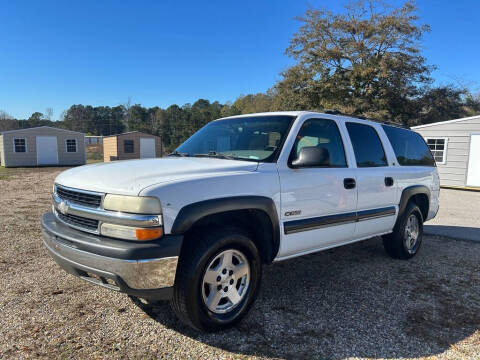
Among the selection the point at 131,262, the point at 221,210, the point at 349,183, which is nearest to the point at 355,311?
the point at 349,183

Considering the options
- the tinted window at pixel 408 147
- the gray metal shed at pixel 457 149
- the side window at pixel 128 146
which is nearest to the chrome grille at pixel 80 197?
the tinted window at pixel 408 147

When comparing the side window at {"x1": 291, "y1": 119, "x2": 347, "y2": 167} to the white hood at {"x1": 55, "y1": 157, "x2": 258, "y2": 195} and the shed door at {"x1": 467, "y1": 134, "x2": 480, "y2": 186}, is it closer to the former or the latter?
the white hood at {"x1": 55, "y1": 157, "x2": 258, "y2": 195}

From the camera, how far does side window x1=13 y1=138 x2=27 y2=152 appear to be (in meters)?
26.3

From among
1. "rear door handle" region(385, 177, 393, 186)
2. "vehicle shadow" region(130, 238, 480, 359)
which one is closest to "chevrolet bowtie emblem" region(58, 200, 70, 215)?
"vehicle shadow" region(130, 238, 480, 359)

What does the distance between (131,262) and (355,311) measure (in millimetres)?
2285

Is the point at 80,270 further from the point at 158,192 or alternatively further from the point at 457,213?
the point at 457,213

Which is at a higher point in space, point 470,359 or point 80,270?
point 80,270

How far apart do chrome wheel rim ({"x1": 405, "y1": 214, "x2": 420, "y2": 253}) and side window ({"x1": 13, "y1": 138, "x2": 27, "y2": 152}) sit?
28.6m

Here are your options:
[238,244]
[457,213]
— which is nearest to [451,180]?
[457,213]

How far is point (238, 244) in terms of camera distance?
3010mm

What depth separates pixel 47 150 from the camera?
2750 cm

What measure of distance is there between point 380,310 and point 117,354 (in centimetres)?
249

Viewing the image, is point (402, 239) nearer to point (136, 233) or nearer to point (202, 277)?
point (202, 277)

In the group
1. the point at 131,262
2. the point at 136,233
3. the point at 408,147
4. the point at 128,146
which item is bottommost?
the point at 131,262
